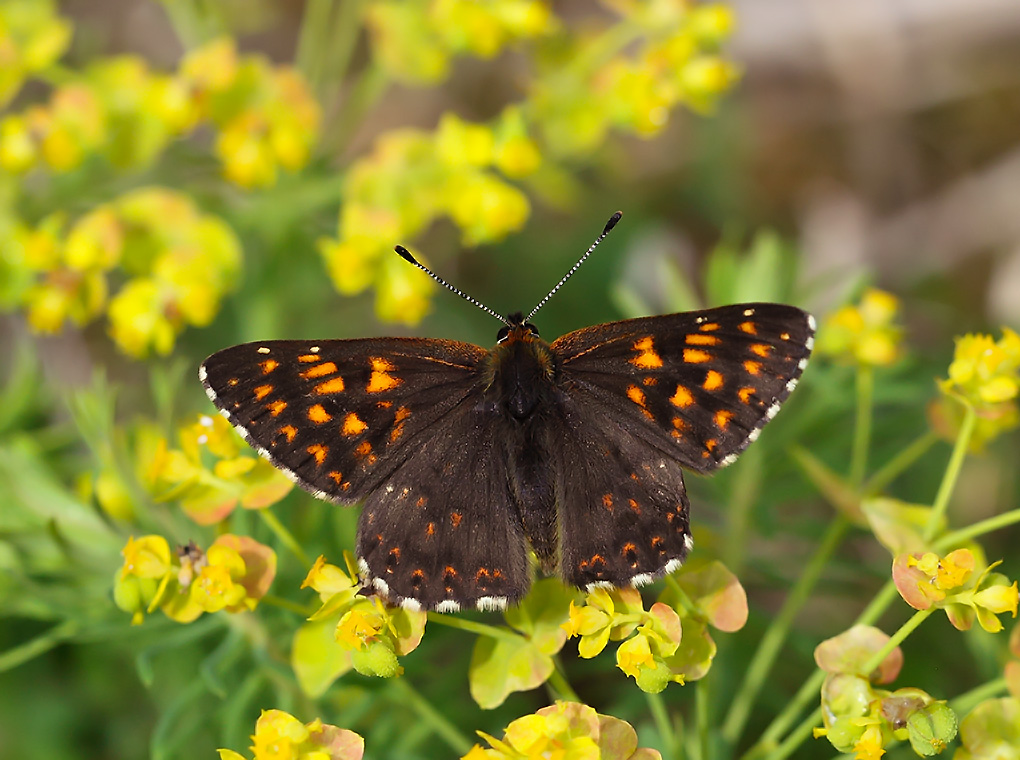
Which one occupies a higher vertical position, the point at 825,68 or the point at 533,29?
the point at 825,68

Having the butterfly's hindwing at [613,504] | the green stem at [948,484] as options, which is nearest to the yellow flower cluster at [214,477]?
the butterfly's hindwing at [613,504]

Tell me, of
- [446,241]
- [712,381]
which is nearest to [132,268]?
[712,381]

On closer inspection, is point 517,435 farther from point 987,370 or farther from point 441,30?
point 441,30

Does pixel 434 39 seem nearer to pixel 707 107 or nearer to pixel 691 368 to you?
pixel 707 107

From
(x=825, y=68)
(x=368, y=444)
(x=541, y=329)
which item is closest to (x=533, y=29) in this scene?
(x=541, y=329)

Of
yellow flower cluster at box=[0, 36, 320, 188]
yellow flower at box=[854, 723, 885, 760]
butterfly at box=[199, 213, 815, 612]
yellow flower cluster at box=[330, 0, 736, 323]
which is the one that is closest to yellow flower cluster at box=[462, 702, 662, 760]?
butterfly at box=[199, 213, 815, 612]

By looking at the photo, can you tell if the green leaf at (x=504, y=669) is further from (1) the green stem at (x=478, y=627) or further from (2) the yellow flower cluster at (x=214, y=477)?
(2) the yellow flower cluster at (x=214, y=477)

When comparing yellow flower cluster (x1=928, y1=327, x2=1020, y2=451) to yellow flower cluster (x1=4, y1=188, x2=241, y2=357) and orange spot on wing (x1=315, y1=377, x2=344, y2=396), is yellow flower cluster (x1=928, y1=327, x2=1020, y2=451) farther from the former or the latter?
yellow flower cluster (x1=4, y1=188, x2=241, y2=357)
